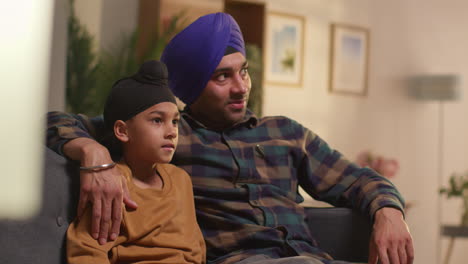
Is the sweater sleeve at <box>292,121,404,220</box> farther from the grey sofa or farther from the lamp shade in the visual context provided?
the lamp shade

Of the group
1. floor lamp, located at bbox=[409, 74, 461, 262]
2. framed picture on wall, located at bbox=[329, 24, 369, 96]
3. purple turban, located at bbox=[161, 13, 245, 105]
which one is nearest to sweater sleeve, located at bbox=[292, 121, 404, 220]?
purple turban, located at bbox=[161, 13, 245, 105]

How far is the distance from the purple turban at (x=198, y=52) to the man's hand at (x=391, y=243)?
2.17 ft

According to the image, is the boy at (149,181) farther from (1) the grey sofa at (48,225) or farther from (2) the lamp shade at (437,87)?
(2) the lamp shade at (437,87)

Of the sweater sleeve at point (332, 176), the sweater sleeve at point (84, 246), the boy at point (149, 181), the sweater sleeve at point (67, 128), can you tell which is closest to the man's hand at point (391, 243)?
the sweater sleeve at point (332, 176)

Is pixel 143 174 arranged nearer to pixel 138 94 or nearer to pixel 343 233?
→ pixel 138 94

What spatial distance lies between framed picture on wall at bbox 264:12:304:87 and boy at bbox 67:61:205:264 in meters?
3.75

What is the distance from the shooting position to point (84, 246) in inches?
59.2

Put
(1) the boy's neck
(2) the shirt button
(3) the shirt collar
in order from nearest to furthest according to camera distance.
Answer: (2) the shirt button → (1) the boy's neck → (3) the shirt collar

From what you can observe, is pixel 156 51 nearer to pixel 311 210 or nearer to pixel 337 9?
pixel 337 9

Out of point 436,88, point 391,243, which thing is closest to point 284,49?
point 436,88

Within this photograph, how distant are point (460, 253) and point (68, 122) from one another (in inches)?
224

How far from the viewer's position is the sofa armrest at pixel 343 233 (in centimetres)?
205

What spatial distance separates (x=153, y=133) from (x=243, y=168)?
0.43m

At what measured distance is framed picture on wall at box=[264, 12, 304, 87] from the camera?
5.44 m
